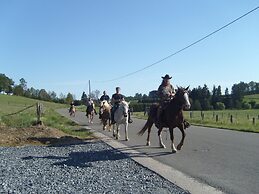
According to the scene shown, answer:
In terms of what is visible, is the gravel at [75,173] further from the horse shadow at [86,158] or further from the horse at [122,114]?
the horse at [122,114]

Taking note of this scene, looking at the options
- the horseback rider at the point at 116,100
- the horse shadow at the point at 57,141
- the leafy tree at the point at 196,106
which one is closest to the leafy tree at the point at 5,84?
the leafy tree at the point at 196,106

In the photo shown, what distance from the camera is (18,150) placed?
14648mm

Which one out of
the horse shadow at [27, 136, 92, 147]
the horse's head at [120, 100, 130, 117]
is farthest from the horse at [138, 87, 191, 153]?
the horse shadow at [27, 136, 92, 147]

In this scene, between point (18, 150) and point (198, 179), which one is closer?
point (198, 179)

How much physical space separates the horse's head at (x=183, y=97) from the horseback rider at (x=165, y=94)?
0.80 meters

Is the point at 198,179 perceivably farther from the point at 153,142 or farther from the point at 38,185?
the point at 153,142

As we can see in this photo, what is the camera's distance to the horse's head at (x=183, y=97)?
13555mm

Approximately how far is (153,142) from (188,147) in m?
2.49

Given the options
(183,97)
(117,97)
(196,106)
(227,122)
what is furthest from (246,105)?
(183,97)

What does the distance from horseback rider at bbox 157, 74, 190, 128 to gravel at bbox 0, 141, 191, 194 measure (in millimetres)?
2358

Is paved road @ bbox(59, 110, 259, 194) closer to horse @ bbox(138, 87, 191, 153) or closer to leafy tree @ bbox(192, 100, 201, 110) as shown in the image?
horse @ bbox(138, 87, 191, 153)

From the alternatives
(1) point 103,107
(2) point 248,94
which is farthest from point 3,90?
(1) point 103,107

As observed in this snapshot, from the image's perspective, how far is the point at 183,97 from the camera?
44.7 ft

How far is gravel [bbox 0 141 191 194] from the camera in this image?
812 cm
